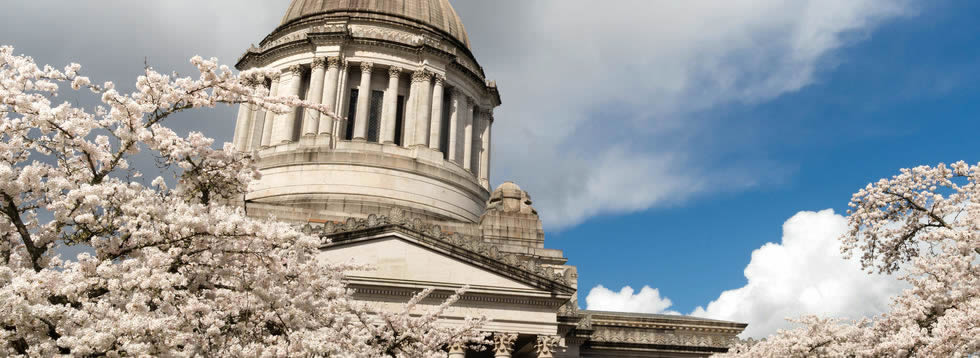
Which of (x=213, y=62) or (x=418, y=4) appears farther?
(x=418, y=4)

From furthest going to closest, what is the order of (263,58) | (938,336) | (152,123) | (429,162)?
1. (263,58)
2. (429,162)
3. (938,336)
4. (152,123)

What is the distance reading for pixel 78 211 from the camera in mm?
9031

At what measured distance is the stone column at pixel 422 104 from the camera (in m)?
39.8

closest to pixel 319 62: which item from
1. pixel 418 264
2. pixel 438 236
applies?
pixel 438 236

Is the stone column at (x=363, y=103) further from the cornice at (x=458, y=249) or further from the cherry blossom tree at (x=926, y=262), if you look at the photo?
the cherry blossom tree at (x=926, y=262)

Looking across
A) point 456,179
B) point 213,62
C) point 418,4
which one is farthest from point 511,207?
point 213,62

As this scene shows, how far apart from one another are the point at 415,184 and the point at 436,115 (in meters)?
5.15

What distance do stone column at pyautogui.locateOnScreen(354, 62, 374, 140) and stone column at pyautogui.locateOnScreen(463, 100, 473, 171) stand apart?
6.28m

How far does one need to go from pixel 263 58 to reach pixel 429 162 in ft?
42.0

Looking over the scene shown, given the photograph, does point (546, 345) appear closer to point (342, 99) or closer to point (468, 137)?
point (468, 137)

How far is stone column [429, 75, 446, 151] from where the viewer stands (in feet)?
133

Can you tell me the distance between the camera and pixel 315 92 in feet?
130

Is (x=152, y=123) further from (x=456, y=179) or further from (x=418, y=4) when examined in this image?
(x=418, y=4)

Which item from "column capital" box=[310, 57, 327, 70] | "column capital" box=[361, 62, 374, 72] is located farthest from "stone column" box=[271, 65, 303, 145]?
"column capital" box=[361, 62, 374, 72]
